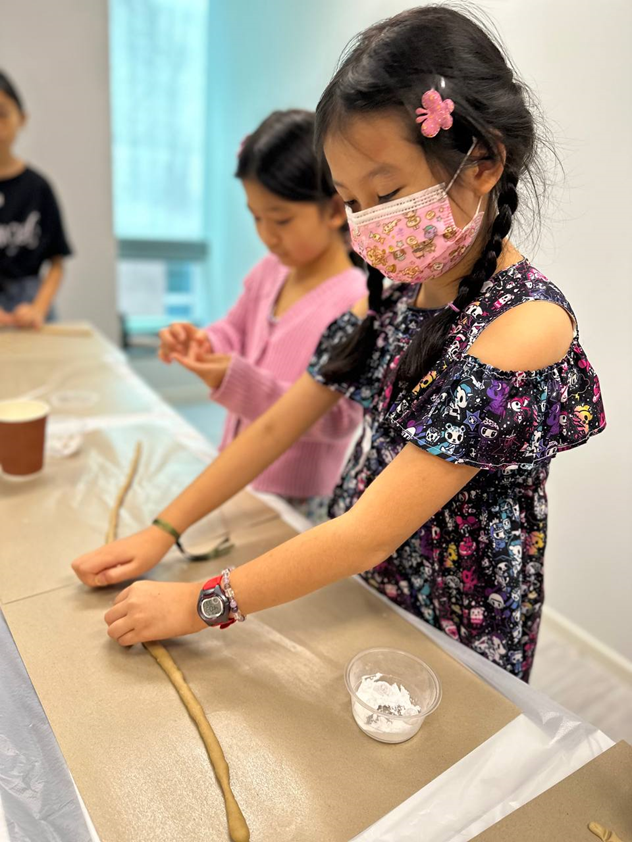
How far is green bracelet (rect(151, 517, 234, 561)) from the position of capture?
89 centimetres

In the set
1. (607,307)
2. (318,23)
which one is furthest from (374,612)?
(318,23)

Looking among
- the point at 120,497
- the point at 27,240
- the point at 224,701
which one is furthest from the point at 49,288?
the point at 224,701

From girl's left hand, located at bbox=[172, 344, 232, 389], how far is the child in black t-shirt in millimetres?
1173

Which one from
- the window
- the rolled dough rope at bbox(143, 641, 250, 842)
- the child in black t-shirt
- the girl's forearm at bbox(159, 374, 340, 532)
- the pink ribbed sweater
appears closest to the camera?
the rolled dough rope at bbox(143, 641, 250, 842)

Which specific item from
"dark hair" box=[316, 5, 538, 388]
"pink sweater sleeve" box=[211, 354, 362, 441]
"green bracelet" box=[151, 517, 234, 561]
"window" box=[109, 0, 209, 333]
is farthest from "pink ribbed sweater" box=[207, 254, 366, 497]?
"window" box=[109, 0, 209, 333]

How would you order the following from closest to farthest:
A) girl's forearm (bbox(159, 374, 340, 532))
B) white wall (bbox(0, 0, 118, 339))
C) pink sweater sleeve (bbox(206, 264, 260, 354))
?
girl's forearm (bbox(159, 374, 340, 532)) < pink sweater sleeve (bbox(206, 264, 260, 354)) < white wall (bbox(0, 0, 118, 339))

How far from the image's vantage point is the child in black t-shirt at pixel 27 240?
2.17 m

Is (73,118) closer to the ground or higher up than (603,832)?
higher up

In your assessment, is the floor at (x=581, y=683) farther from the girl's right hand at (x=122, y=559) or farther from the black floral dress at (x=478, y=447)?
the girl's right hand at (x=122, y=559)

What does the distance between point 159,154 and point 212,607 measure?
318cm

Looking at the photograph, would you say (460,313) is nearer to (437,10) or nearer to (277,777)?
(437,10)

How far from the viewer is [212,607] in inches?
27.3

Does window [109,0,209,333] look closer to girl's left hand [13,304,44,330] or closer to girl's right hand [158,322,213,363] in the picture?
girl's left hand [13,304,44,330]

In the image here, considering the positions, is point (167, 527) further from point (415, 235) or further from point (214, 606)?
point (415, 235)
